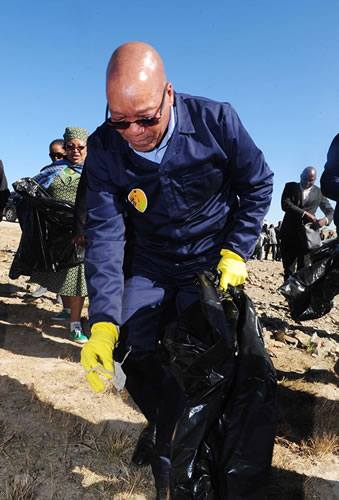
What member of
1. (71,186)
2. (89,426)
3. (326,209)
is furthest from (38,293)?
(326,209)

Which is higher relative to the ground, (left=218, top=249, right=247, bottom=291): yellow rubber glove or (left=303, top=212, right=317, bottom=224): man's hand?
(left=303, top=212, right=317, bottom=224): man's hand

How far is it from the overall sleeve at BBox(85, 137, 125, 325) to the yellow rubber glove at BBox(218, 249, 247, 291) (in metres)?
0.47

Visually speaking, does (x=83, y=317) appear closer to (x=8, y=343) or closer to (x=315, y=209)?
(x=8, y=343)

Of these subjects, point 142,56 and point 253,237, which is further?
point 253,237

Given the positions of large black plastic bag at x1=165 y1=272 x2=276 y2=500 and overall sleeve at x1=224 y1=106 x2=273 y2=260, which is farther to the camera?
overall sleeve at x1=224 y1=106 x2=273 y2=260

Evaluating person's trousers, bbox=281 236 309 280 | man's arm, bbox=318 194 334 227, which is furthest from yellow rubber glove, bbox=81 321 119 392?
man's arm, bbox=318 194 334 227

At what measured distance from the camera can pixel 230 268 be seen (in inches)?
68.7

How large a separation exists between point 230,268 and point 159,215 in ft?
1.28

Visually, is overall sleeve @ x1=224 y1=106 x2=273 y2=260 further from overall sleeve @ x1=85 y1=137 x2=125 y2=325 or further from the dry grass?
the dry grass

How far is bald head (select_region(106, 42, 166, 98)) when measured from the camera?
152 cm

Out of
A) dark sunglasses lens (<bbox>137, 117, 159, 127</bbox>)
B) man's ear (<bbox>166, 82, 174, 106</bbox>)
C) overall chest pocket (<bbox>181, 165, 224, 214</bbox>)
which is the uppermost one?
man's ear (<bbox>166, 82, 174, 106</bbox>)

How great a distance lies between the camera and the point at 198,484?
1408 mm

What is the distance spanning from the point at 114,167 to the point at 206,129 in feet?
1.42

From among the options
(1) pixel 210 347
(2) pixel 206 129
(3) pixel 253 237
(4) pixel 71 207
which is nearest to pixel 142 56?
(2) pixel 206 129
